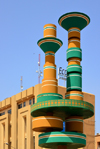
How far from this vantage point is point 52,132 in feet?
247

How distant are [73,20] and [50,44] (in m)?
6.93

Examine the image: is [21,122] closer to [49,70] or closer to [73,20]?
[49,70]

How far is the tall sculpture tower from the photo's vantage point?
75.8 m

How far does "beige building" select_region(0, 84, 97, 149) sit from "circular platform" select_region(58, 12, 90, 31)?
2125 centimetres

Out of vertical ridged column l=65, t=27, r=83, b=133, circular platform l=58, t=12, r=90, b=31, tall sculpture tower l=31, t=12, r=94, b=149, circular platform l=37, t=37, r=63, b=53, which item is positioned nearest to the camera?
tall sculpture tower l=31, t=12, r=94, b=149

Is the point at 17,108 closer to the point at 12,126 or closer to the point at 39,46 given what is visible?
the point at 12,126

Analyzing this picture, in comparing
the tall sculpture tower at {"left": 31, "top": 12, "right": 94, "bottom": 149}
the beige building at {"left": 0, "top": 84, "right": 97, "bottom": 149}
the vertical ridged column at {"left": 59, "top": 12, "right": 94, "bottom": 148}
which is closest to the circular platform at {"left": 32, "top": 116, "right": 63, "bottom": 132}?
the tall sculpture tower at {"left": 31, "top": 12, "right": 94, "bottom": 149}

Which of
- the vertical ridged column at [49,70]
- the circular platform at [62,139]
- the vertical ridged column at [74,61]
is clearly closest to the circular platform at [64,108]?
Answer: the vertical ridged column at [74,61]

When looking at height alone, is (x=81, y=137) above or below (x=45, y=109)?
below

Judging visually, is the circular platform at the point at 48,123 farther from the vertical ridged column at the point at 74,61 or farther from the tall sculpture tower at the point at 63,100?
the vertical ridged column at the point at 74,61

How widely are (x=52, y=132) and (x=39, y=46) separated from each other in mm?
19360

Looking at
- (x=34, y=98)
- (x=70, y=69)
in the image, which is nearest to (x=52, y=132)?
(x=70, y=69)

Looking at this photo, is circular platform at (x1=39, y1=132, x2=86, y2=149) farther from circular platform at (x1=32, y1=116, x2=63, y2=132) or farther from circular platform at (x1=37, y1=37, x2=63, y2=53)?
circular platform at (x1=37, y1=37, x2=63, y2=53)

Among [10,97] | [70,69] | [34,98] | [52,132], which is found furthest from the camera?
[10,97]
